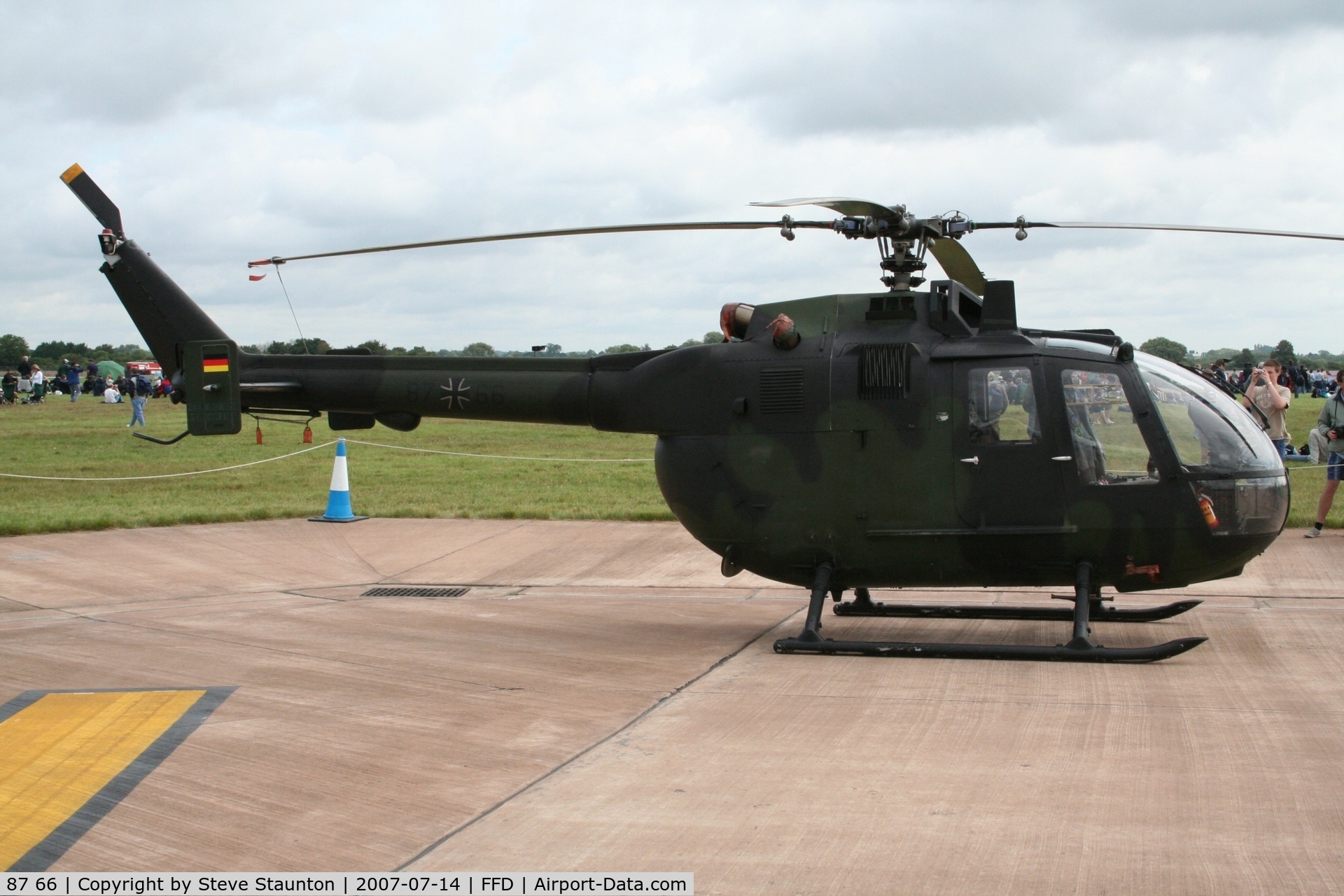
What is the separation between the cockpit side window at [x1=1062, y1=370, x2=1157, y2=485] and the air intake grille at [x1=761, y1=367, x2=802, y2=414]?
1668 millimetres

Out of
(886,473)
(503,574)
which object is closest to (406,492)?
(503,574)

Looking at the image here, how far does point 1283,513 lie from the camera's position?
7254 millimetres

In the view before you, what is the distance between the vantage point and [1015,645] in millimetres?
7418

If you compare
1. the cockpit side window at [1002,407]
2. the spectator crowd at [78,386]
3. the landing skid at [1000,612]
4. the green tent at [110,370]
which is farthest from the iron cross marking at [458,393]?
the green tent at [110,370]

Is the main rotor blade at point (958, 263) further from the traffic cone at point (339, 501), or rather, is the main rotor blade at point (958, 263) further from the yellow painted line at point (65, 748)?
the traffic cone at point (339, 501)

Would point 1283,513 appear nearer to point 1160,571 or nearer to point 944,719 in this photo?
point 1160,571

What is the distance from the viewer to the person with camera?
14312 millimetres

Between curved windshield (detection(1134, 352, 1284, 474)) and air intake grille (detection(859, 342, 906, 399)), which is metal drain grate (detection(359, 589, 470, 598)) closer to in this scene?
air intake grille (detection(859, 342, 906, 399))

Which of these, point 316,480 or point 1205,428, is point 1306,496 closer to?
point 1205,428

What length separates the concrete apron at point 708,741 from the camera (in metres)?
4.08

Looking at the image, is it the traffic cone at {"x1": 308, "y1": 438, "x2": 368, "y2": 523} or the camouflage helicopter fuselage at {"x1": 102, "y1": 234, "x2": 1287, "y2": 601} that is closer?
the camouflage helicopter fuselage at {"x1": 102, "y1": 234, "x2": 1287, "y2": 601}

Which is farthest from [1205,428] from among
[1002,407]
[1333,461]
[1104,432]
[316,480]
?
[316,480]

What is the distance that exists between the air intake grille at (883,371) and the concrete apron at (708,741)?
1.71 m

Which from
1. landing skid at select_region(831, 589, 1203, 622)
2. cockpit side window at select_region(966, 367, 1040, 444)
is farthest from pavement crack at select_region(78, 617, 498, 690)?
cockpit side window at select_region(966, 367, 1040, 444)
